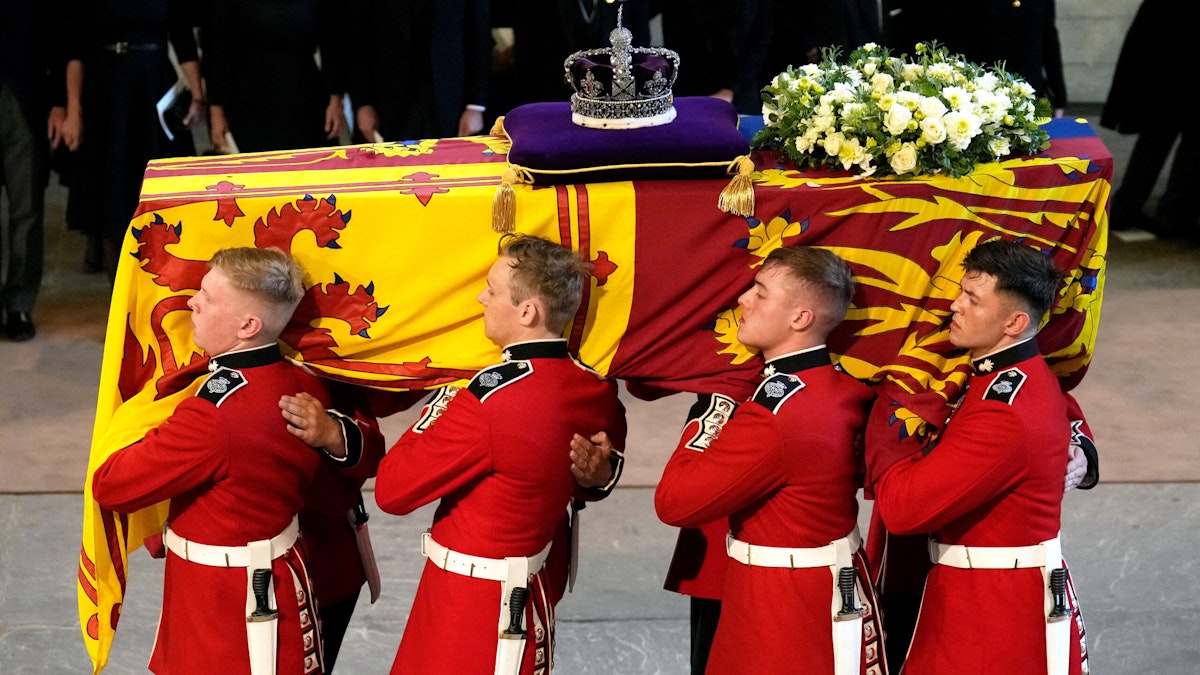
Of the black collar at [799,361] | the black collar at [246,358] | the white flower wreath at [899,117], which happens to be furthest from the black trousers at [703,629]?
the black collar at [246,358]

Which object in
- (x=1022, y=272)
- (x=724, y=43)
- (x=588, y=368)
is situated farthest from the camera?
(x=724, y=43)

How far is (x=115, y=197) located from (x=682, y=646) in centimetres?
313

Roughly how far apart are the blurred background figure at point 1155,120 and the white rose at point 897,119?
14.6ft

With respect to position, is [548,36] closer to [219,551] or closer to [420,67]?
[420,67]

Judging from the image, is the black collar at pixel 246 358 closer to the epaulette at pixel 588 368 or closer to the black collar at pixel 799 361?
the epaulette at pixel 588 368

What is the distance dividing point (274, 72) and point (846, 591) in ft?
11.3

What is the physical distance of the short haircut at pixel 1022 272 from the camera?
2.75 metres

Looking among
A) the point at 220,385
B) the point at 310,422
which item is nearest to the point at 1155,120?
the point at 310,422

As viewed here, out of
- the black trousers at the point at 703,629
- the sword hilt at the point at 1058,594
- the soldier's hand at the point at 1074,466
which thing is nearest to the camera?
the sword hilt at the point at 1058,594

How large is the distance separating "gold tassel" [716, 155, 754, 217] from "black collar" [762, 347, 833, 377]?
30 cm

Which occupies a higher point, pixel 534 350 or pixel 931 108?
pixel 931 108

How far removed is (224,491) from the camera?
2.84m

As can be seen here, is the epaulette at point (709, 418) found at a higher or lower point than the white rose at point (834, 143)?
lower

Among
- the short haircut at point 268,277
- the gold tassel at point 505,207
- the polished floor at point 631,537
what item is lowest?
the polished floor at point 631,537
